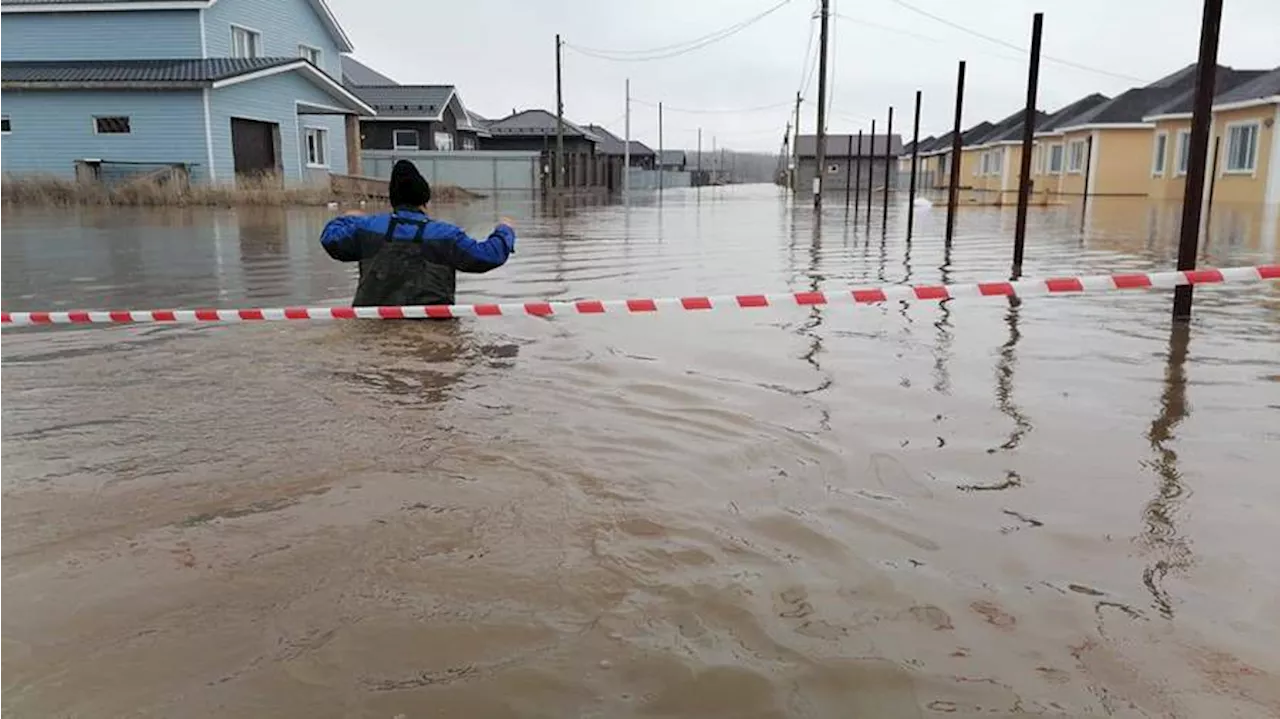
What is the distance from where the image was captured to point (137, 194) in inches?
1025

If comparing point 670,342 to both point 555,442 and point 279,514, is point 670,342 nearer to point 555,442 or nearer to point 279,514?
point 555,442

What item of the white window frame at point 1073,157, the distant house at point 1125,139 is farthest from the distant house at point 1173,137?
the white window frame at point 1073,157

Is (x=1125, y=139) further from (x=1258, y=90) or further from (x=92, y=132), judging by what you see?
(x=92, y=132)

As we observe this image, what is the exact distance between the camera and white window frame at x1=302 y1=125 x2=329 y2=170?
35125 millimetres

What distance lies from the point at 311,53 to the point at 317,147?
4.12 m

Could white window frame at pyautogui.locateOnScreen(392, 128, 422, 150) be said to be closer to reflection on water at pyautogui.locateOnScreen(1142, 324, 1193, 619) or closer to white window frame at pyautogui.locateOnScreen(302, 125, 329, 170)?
white window frame at pyautogui.locateOnScreen(302, 125, 329, 170)

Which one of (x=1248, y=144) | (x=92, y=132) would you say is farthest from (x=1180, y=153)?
(x=92, y=132)

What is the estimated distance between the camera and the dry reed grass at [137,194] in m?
25.6

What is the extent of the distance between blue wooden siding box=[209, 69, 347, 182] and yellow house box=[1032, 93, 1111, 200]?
103 feet

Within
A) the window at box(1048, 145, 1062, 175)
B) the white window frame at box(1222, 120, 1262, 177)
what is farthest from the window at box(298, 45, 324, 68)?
the window at box(1048, 145, 1062, 175)

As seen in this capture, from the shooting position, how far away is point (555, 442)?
4730 mm

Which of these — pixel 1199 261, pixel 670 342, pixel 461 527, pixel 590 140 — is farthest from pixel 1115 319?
pixel 590 140

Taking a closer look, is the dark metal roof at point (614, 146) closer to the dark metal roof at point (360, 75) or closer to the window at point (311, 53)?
the dark metal roof at point (360, 75)

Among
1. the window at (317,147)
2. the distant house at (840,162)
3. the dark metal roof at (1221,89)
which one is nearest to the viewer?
the dark metal roof at (1221,89)
